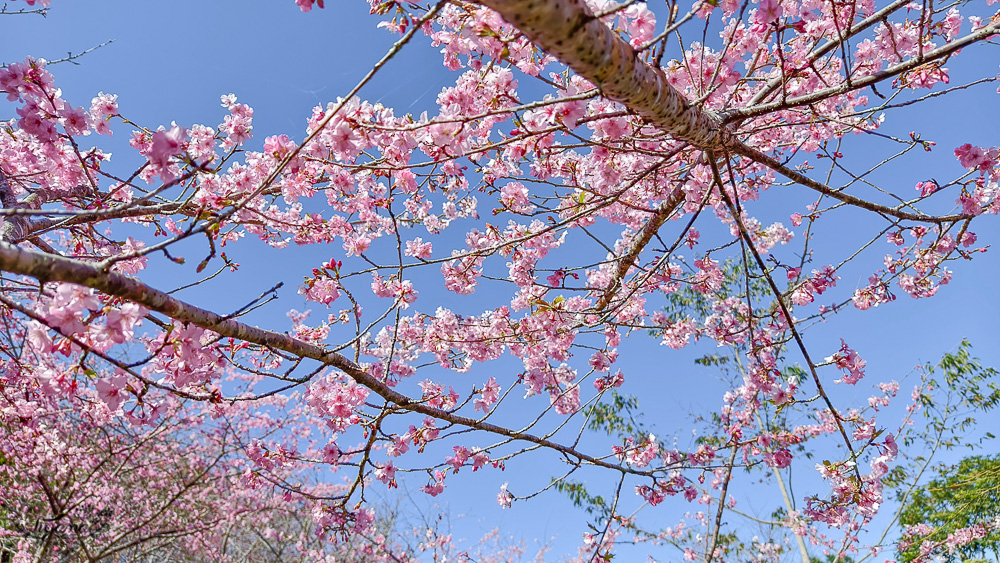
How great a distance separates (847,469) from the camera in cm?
324

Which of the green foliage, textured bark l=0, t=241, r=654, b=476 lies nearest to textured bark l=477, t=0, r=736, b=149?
textured bark l=0, t=241, r=654, b=476

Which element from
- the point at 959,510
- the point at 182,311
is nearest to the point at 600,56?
the point at 182,311

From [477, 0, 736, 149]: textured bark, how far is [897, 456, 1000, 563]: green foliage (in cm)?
931

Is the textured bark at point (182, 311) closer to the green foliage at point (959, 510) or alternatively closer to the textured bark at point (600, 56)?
the textured bark at point (600, 56)

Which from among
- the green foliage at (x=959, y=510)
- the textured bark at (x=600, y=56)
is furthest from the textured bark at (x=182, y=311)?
the green foliage at (x=959, y=510)

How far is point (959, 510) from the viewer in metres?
8.49

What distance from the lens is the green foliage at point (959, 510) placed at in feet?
27.5

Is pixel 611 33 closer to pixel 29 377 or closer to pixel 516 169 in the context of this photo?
pixel 516 169

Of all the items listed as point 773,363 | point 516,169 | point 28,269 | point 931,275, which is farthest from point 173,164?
point 931,275

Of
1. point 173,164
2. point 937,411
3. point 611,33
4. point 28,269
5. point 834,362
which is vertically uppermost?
point 937,411

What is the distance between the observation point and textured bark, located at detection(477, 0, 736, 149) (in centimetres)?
125

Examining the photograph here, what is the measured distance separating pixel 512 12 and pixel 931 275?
464cm

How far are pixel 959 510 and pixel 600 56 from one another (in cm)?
1127

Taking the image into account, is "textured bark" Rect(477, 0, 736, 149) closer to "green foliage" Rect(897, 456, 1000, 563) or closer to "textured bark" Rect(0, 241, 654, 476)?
"textured bark" Rect(0, 241, 654, 476)
